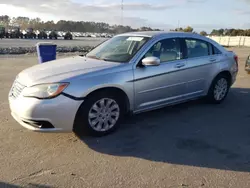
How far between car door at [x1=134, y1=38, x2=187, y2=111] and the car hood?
53cm

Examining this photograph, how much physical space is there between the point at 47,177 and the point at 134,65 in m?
2.19

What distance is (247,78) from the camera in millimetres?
9703

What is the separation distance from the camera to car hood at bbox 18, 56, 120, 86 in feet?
12.9

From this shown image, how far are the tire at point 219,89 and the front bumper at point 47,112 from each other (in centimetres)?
328

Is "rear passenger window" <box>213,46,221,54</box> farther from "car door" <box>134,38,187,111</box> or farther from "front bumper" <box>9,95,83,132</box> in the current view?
"front bumper" <box>9,95,83,132</box>

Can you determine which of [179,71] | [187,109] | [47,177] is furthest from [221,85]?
[47,177]

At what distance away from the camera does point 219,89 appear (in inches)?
241

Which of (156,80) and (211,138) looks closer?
(211,138)

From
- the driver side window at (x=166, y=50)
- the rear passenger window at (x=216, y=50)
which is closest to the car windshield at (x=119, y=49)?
the driver side window at (x=166, y=50)

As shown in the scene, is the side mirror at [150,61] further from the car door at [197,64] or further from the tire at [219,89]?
the tire at [219,89]

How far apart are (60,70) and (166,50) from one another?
76.5 inches

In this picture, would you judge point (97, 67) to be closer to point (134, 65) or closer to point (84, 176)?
point (134, 65)

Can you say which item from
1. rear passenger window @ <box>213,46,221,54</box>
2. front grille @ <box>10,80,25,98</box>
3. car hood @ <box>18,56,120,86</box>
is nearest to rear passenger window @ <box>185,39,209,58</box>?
rear passenger window @ <box>213,46,221,54</box>

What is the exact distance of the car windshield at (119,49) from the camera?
4672 mm
